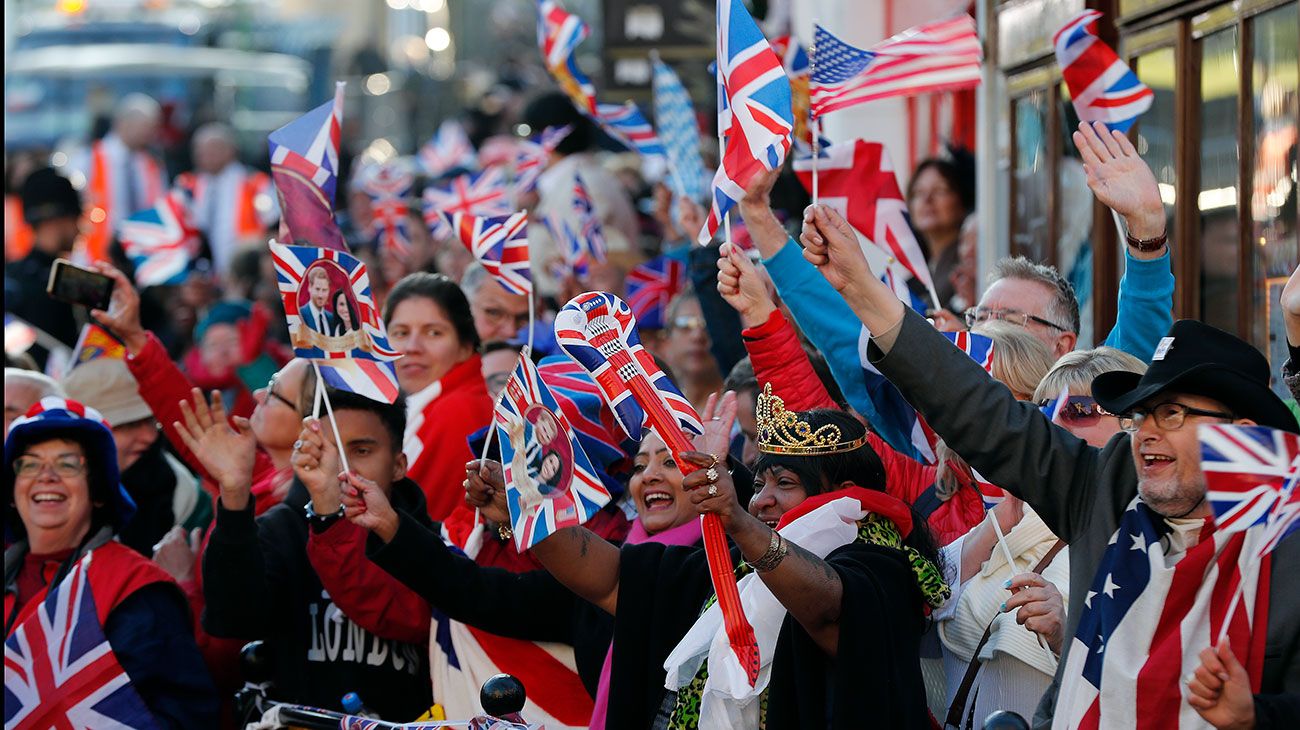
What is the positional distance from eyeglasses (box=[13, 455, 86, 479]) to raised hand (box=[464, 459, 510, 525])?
116 centimetres

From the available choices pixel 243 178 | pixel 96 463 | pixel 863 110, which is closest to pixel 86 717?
pixel 96 463

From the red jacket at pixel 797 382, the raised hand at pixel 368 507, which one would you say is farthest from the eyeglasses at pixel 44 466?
the red jacket at pixel 797 382

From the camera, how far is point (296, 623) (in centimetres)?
561

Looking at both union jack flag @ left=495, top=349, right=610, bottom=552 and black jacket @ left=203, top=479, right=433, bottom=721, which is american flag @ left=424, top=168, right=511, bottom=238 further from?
union jack flag @ left=495, top=349, right=610, bottom=552

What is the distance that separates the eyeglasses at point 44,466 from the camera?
5.61 metres

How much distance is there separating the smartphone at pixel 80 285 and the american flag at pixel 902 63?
97.0 inches

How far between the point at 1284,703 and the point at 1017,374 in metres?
1.90

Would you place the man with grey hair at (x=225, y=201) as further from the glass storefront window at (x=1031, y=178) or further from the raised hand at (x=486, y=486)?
the raised hand at (x=486, y=486)

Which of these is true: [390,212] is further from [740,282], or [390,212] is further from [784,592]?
[784,592]

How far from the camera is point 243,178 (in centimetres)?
1775

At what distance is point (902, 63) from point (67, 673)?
2966 millimetres

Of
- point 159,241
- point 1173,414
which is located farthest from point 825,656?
point 159,241

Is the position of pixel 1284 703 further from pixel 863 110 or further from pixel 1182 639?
pixel 863 110

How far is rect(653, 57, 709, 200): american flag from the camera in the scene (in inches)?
350
